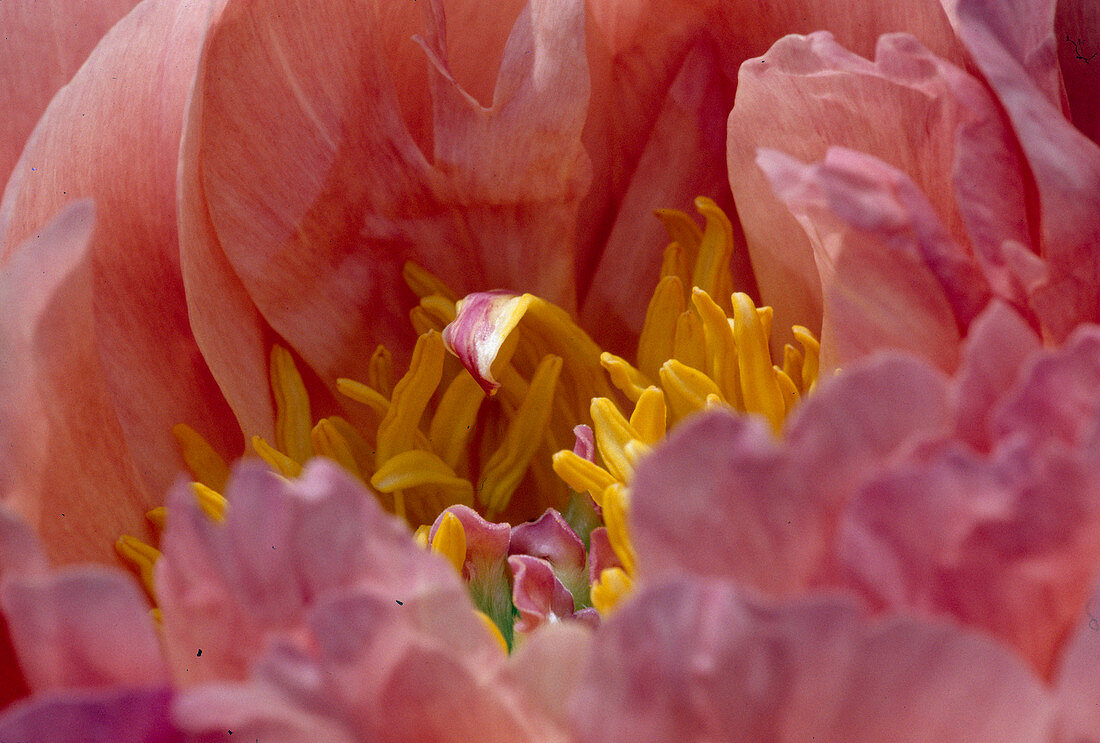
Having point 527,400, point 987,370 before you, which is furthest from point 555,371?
point 987,370

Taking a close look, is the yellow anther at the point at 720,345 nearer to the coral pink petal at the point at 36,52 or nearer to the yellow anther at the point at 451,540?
the yellow anther at the point at 451,540

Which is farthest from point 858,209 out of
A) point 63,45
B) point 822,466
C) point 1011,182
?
point 63,45

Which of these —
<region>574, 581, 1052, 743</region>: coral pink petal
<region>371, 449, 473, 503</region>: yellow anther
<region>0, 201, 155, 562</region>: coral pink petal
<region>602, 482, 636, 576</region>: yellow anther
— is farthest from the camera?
<region>371, 449, 473, 503</region>: yellow anther

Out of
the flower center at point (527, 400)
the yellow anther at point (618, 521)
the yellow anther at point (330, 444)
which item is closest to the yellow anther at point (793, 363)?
the flower center at point (527, 400)

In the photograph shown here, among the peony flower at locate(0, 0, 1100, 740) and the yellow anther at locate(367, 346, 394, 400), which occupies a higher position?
the peony flower at locate(0, 0, 1100, 740)

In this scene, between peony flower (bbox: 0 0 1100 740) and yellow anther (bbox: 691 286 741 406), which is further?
yellow anther (bbox: 691 286 741 406)

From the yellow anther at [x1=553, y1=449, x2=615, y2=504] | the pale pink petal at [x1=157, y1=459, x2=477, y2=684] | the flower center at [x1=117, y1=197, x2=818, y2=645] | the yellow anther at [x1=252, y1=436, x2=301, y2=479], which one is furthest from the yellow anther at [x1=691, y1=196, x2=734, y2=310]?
the pale pink petal at [x1=157, y1=459, x2=477, y2=684]

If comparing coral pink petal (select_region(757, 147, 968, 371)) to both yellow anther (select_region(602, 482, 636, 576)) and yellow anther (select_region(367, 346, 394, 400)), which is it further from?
yellow anther (select_region(367, 346, 394, 400))
